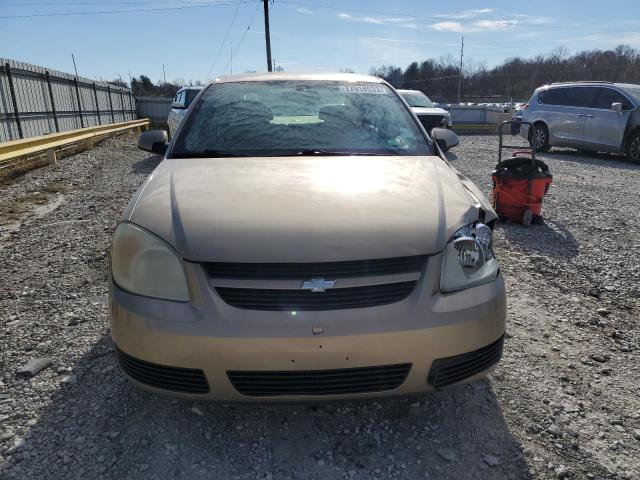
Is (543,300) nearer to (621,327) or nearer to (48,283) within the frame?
(621,327)

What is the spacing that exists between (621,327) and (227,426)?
8.68 feet

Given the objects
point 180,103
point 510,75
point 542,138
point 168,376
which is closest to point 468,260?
point 168,376

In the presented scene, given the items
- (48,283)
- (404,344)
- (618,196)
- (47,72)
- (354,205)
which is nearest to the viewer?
(404,344)

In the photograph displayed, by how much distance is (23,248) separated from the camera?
A: 15.4ft

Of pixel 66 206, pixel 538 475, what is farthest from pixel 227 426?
pixel 66 206

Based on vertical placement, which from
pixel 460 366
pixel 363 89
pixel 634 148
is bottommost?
pixel 634 148

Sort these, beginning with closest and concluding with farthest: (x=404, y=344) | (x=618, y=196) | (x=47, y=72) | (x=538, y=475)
A: (x=404, y=344), (x=538, y=475), (x=618, y=196), (x=47, y=72)

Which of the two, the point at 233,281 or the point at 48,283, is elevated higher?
the point at 233,281

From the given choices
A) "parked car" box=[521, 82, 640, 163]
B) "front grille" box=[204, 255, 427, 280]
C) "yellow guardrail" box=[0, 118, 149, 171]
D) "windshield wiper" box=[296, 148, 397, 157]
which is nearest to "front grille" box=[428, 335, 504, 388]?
"front grille" box=[204, 255, 427, 280]

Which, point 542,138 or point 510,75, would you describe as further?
point 510,75

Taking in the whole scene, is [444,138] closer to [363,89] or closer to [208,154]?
[363,89]

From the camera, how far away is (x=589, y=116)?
11.4 metres

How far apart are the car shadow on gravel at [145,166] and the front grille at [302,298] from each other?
8.12 metres

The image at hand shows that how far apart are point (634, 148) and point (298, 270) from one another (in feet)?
38.4
